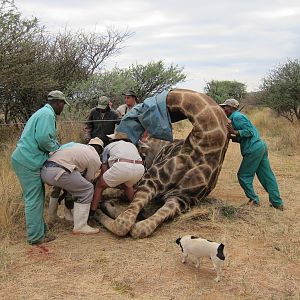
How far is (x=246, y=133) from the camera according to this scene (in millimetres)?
6523

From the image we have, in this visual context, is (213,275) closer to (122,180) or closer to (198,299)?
(198,299)

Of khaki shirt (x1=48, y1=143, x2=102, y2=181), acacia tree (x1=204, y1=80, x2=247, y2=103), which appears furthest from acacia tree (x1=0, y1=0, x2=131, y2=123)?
acacia tree (x1=204, y1=80, x2=247, y2=103)

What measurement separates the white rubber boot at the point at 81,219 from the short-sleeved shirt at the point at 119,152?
0.66 metres

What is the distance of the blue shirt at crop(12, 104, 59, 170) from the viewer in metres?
4.76

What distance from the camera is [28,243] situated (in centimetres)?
498

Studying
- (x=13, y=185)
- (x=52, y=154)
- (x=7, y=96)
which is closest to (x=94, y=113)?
(x=13, y=185)

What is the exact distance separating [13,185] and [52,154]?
148 cm

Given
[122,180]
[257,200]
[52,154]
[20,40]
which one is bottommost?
[257,200]

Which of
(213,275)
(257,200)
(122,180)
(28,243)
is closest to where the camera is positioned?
(213,275)

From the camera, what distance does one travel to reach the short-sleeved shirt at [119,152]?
5492mm

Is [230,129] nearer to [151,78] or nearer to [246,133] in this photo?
[246,133]

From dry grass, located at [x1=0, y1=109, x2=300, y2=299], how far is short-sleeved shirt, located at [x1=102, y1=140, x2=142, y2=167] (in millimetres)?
881

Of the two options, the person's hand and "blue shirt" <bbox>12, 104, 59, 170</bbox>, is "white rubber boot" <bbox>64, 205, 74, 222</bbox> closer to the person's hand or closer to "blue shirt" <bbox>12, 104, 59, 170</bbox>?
"blue shirt" <bbox>12, 104, 59, 170</bbox>

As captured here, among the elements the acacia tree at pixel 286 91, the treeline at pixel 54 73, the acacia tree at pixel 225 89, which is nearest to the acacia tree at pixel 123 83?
the treeline at pixel 54 73
